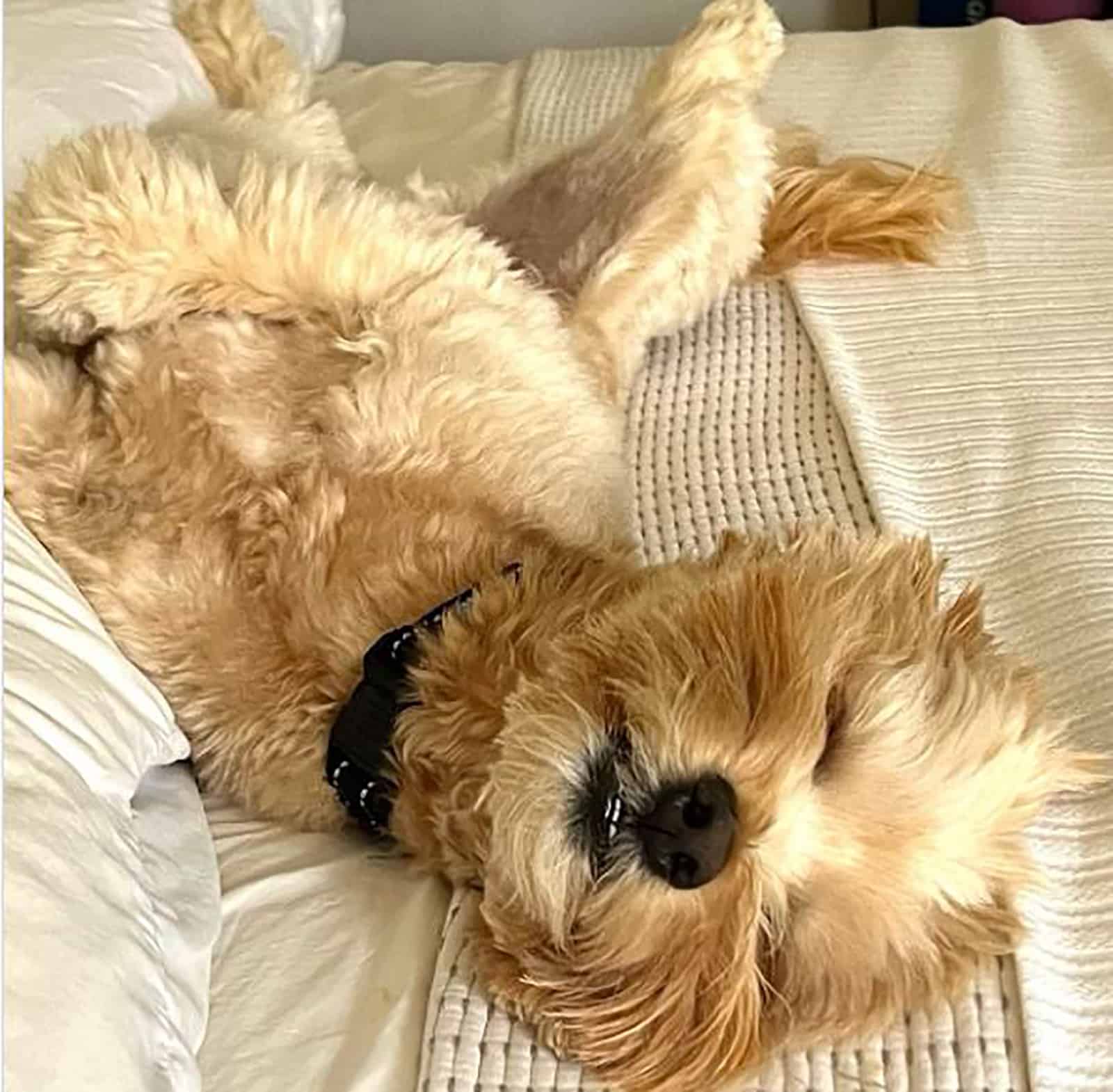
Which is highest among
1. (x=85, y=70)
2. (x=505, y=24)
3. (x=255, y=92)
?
(x=85, y=70)

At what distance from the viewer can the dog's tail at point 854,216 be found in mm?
1963

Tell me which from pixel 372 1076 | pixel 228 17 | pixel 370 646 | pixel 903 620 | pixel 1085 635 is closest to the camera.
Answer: pixel 372 1076

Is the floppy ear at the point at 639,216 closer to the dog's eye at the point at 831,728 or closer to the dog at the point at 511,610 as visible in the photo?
the dog at the point at 511,610

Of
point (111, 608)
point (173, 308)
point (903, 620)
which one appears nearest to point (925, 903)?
point (903, 620)

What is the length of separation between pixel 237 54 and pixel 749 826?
122 cm

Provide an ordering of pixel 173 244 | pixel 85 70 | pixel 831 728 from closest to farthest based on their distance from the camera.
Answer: pixel 831 728, pixel 173 244, pixel 85 70

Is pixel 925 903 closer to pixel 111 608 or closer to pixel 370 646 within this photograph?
pixel 370 646

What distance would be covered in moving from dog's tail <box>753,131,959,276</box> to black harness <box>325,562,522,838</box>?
2.71ft

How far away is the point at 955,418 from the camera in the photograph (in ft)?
5.74

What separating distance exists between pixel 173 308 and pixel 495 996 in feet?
2.16

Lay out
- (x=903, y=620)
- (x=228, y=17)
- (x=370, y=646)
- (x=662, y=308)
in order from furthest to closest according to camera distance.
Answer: (x=228, y=17) → (x=662, y=308) → (x=370, y=646) → (x=903, y=620)

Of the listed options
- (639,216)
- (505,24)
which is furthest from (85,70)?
(505,24)

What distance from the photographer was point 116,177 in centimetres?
145

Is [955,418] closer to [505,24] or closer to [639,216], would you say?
[639,216]
